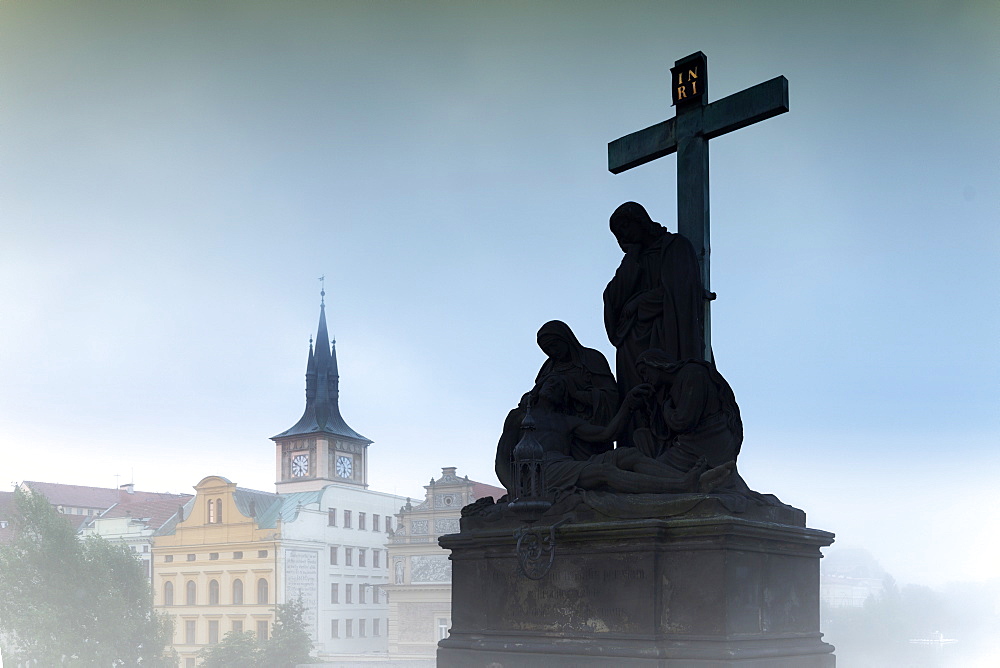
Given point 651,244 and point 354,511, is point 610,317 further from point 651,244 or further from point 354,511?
point 354,511

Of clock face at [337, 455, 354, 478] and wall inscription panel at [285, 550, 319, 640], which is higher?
clock face at [337, 455, 354, 478]

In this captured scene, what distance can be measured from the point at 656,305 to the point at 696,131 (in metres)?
1.49

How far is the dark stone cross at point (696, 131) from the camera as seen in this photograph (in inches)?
260

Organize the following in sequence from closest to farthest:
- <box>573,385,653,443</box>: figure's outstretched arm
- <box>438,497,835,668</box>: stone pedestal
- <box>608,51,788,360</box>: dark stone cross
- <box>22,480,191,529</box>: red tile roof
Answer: <box>438,497,835,668</box>: stone pedestal
<box>573,385,653,443</box>: figure's outstretched arm
<box>608,51,788,360</box>: dark stone cross
<box>22,480,191,529</box>: red tile roof

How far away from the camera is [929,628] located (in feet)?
92.2

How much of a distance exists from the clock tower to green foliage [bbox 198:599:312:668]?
2356cm

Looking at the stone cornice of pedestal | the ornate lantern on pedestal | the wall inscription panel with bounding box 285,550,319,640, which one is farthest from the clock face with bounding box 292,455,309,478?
the ornate lantern on pedestal

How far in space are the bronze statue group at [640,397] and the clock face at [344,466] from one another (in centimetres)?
5747

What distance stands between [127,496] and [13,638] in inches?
542

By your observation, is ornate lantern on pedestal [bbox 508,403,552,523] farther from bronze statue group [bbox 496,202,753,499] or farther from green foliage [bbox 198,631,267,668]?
Answer: green foliage [bbox 198,631,267,668]

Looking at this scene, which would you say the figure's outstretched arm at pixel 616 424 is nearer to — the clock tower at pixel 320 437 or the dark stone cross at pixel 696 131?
the dark stone cross at pixel 696 131

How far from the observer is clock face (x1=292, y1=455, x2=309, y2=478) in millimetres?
62719

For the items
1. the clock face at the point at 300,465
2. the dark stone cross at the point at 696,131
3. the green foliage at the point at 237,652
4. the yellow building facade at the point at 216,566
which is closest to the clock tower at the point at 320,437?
the clock face at the point at 300,465

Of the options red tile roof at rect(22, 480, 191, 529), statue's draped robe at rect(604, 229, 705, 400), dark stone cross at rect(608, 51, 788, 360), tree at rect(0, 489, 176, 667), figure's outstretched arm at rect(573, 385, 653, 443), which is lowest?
tree at rect(0, 489, 176, 667)
